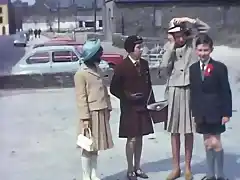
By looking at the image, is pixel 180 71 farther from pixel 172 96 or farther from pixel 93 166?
pixel 93 166

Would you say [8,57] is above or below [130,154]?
below

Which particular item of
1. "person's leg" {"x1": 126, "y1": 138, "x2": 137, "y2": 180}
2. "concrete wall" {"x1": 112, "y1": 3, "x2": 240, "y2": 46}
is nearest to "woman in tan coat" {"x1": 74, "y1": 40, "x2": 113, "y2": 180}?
"person's leg" {"x1": 126, "y1": 138, "x2": 137, "y2": 180}

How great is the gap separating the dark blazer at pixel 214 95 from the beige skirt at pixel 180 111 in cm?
33

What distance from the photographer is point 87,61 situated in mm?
6547

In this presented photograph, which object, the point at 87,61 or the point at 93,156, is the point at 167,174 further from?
the point at 87,61

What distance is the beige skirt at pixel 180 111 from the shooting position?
679 cm

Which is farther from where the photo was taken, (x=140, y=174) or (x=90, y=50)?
(x=140, y=174)

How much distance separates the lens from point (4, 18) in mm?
6117

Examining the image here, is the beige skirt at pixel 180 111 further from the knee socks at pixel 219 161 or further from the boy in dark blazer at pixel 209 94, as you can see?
the knee socks at pixel 219 161

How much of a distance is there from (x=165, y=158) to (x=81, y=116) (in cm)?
207

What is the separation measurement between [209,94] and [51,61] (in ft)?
38.6

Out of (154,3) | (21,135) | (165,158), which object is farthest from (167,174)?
(154,3)

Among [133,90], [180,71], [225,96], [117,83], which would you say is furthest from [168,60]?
[225,96]

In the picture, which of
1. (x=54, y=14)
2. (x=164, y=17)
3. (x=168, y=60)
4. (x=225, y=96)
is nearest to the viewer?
(x=225, y=96)
